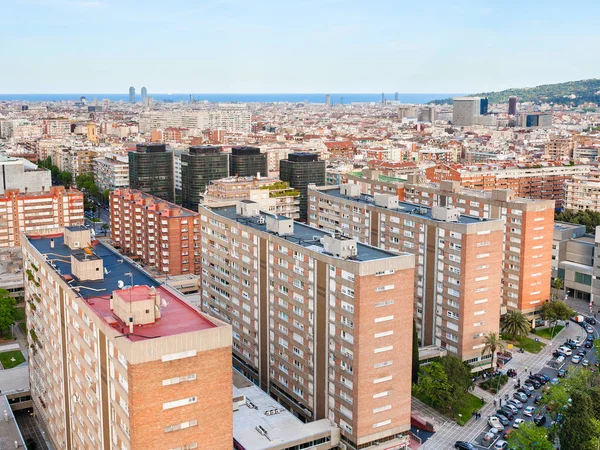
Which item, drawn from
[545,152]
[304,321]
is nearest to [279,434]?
[304,321]

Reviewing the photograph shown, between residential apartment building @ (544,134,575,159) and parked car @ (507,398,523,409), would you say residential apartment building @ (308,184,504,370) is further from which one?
residential apartment building @ (544,134,575,159)

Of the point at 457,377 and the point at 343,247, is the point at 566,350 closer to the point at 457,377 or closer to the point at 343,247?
the point at 457,377

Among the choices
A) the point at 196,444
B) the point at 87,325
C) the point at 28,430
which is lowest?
the point at 28,430

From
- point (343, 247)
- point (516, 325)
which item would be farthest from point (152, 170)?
point (343, 247)

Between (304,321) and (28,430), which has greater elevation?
(304,321)

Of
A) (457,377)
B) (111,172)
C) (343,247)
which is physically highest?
(343,247)

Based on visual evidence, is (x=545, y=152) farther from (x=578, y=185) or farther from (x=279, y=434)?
(x=279, y=434)

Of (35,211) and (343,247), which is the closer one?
(343,247)
